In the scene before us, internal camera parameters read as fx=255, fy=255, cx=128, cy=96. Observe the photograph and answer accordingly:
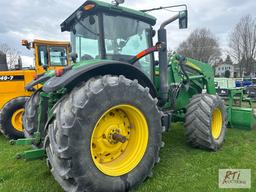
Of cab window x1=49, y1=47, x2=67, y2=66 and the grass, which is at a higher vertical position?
cab window x1=49, y1=47, x2=67, y2=66

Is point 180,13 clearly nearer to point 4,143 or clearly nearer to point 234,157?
point 234,157

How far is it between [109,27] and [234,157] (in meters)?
3.02

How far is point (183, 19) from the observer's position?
407 centimetres

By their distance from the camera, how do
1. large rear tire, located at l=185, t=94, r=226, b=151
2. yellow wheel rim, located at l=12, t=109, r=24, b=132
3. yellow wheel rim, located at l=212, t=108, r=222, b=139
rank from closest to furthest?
large rear tire, located at l=185, t=94, r=226, b=151 → yellow wheel rim, located at l=212, t=108, r=222, b=139 → yellow wheel rim, located at l=12, t=109, r=24, b=132

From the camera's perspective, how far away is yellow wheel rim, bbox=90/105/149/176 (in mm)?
3232

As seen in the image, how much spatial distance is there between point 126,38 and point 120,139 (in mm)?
1645

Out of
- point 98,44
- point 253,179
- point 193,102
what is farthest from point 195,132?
point 98,44

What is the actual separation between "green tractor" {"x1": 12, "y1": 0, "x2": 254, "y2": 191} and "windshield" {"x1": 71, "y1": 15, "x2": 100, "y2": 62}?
1 cm

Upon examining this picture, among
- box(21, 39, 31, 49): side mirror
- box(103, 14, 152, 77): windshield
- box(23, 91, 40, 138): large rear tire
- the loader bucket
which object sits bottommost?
the loader bucket

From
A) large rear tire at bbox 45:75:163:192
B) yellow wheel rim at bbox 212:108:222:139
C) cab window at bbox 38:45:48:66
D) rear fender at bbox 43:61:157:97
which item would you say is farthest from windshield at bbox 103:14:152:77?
cab window at bbox 38:45:48:66

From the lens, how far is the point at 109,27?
3.72 meters

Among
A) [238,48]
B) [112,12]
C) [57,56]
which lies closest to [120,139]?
[112,12]

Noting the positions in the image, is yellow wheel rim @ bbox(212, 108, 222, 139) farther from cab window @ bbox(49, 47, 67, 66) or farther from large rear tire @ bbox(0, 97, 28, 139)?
cab window @ bbox(49, 47, 67, 66)

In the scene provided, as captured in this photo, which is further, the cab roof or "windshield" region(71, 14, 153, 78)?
"windshield" region(71, 14, 153, 78)
